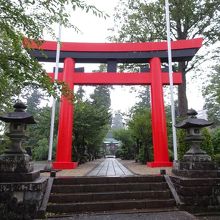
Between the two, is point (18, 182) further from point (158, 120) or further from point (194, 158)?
point (158, 120)

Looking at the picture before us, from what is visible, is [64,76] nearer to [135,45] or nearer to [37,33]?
[135,45]

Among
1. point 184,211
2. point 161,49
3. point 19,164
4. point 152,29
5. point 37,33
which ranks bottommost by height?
point 184,211

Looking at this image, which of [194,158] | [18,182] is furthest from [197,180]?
[18,182]

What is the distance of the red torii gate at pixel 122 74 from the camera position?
13.0 meters

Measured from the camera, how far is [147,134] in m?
18.3

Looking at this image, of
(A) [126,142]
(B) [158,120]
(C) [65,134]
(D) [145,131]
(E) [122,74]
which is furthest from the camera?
(A) [126,142]

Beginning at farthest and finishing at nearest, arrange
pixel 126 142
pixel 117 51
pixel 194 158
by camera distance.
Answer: pixel 126 142 → pixel 117 51 → pixel 194 158

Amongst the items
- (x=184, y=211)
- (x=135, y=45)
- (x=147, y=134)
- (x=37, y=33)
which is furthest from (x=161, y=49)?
(x=37, y=33)

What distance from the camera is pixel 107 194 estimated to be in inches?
305

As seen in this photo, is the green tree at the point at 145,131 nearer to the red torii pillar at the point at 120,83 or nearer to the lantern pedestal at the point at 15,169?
the red torii pillar at the point at 120,83

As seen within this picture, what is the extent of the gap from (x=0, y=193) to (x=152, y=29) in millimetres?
16302

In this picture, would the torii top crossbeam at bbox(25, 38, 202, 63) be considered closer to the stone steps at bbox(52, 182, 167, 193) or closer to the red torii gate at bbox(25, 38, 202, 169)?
the red torii gate at bbox(25, 38, 202, 169)

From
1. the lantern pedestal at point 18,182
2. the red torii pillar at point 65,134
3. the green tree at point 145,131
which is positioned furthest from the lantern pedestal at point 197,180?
the green tree at point 145,131

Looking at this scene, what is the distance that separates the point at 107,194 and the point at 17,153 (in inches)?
107
